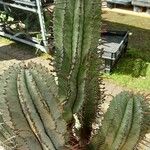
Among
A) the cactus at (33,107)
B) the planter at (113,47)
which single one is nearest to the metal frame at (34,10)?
the planter at (113,47)

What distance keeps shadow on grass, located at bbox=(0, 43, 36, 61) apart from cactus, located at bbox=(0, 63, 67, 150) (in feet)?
18.6

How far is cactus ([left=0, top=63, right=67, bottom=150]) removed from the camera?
5.87 feet

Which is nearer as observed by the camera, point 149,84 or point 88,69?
point 88,69

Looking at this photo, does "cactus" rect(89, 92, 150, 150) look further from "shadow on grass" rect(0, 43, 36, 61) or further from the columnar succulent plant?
"shadow on grass" rect(0, 43, 36, 61)

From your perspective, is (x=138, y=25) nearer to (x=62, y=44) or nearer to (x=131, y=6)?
(x=131, y=6)

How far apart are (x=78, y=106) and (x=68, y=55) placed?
31 cm

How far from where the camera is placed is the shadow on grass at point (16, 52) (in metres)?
7.61

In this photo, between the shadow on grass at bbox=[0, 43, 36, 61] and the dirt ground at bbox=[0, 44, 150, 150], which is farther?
the shadow on grass at bbox=[0, 43, 36, 61]

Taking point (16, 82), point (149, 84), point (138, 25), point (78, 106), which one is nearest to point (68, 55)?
point (78, 106)

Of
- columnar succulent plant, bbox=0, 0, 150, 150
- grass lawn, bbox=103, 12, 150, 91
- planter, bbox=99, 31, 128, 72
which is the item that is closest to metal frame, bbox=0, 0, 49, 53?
planter, bbox=99, 31, 128, 72

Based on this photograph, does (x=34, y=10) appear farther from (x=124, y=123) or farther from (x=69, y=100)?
(x=124, y=123)

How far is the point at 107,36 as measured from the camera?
289 inches

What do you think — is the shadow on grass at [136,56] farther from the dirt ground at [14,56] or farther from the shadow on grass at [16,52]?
the shadow on grass at [16,52]

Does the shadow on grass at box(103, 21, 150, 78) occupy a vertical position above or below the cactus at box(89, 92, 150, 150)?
below
